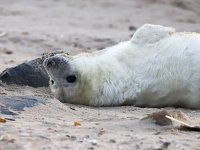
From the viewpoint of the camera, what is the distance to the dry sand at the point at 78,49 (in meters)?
3.83

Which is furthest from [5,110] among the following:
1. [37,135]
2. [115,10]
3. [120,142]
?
[115,10]

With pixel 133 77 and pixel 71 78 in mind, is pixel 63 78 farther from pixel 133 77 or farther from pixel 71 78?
pixel 133 77

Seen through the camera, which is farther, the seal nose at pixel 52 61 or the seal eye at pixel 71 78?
the seal eye at pixel 71 78

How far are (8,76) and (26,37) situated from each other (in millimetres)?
4055

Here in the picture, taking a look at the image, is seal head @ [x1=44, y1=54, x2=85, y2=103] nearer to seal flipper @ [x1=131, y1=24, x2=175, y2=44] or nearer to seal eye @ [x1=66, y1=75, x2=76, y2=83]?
seal eye @ [x1=66, y1=75, x2=76, y2=83]

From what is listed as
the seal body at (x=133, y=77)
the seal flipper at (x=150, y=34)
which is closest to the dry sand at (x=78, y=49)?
the seal body at (x=133, y=77)

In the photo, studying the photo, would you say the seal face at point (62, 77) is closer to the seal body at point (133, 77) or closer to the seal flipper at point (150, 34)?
the seal body at point (133, 77)

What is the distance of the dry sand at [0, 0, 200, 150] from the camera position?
383 centimetres

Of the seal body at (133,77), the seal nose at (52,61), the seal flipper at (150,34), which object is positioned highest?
the seal flipper at (150,34)

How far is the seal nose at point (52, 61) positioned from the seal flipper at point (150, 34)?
824 mm

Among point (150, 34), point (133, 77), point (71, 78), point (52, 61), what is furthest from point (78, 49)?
point (52, 61)

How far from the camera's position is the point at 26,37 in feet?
30.8

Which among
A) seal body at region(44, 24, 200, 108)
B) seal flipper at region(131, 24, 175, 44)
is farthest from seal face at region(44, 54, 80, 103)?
seal flipper at region(131, 24, 175, 44)

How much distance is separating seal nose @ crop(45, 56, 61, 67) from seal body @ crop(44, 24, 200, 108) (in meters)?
0.02
